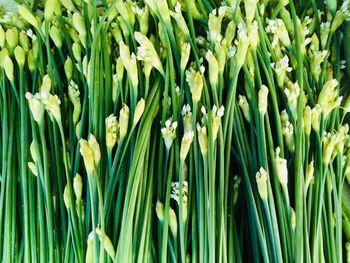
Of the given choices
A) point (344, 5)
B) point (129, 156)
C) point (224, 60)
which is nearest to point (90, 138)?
point (129, 156)

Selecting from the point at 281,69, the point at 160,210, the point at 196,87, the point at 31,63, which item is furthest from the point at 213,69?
the point at 31,63

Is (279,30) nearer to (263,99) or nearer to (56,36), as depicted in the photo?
(263,99)

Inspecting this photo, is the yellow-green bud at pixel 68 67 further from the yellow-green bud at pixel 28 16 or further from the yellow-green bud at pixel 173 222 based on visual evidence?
the yellow-green bud at pixel 173 222

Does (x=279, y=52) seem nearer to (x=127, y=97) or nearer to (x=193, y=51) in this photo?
(x=193, y=51)

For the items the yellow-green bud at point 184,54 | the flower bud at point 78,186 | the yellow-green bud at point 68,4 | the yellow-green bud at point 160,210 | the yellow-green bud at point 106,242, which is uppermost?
the yellow-green bud at point 68,4

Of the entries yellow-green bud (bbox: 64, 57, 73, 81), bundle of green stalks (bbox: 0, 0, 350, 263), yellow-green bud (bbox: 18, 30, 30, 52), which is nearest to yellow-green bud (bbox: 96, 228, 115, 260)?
bundle of green stalks (bbox: 0, 0, 350, 263)

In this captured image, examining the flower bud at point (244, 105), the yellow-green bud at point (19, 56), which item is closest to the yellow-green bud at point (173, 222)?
the flower bud at point (244, 105)

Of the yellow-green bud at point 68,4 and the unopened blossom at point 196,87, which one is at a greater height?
the yellow-green bud at point 68,4

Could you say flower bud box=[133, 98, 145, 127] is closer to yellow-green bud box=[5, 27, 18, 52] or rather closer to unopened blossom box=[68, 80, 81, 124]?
unopened blossom box=[68, 80, 81, 124]
